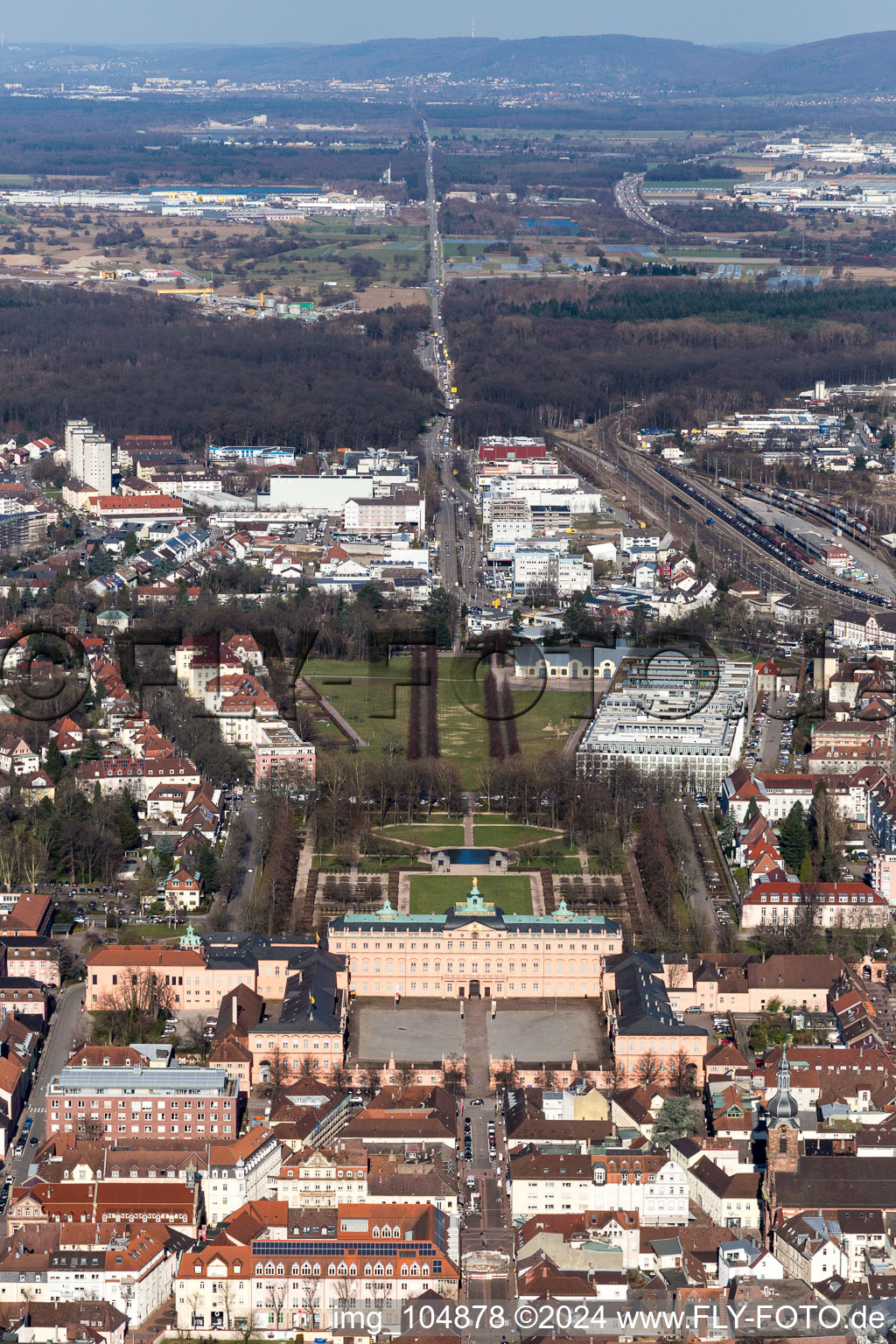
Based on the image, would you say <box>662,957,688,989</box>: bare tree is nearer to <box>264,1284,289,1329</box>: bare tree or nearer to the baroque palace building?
the baroque palace building

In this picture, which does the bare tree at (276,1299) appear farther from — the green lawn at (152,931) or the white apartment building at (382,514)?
Result: the white apartment building at (382,514)

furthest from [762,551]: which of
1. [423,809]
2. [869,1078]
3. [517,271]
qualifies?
[517,271]

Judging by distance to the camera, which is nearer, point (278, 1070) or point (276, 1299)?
point (276, 1299)

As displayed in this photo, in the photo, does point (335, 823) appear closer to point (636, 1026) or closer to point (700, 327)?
point (636, 1026)

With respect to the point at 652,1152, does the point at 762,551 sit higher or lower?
lower

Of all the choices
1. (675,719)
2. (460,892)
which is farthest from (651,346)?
(460,892)

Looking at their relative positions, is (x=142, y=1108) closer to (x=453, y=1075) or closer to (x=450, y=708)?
(x=453, y=1075)
